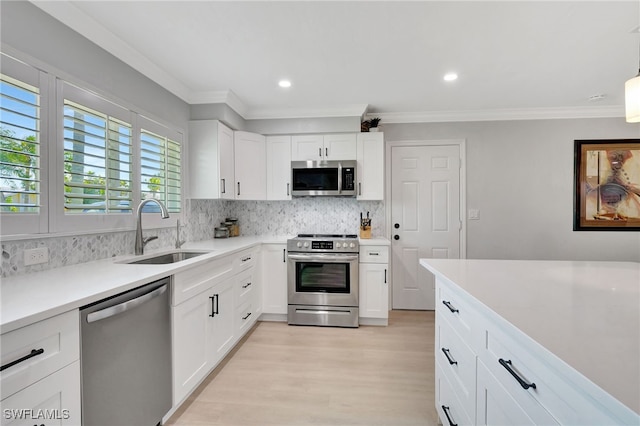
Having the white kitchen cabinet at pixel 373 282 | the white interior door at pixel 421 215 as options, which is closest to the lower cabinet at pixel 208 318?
the white kitchen cabinet at pixel 373 282

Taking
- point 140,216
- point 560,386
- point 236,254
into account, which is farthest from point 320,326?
point 560,386

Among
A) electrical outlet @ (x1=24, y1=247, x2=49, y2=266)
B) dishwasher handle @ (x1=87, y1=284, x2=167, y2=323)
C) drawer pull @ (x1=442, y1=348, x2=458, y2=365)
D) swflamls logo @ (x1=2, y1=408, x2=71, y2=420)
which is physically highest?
electrical outlet @ (x1=24, y1=247, x2=49, y2=266)

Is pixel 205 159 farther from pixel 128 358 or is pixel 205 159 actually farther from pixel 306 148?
pixel 128 358

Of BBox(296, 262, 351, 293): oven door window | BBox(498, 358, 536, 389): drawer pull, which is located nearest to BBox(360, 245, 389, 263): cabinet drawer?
BBox(296, 262, 351, 293): oven door window

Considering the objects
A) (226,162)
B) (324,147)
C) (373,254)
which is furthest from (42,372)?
(324,147)

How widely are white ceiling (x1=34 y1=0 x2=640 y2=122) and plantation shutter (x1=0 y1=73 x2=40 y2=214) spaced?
0.55 metres

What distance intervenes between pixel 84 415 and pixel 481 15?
2.89 m

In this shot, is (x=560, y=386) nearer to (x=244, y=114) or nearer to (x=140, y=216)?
(x=140, y=216)

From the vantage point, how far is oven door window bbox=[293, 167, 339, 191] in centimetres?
333

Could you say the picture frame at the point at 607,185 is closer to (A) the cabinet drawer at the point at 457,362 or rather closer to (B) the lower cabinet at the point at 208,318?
(A) the cabinet drawer at the point at 457,362

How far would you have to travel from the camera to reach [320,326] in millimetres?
3068

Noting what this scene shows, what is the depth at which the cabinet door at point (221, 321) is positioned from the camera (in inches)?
82.6

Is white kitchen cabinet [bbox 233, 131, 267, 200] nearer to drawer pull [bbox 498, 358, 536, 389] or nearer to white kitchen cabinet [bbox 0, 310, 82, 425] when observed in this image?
white kitchen cabinet [bbox 0, 310, 82, 425]

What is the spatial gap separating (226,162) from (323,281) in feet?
5.59
